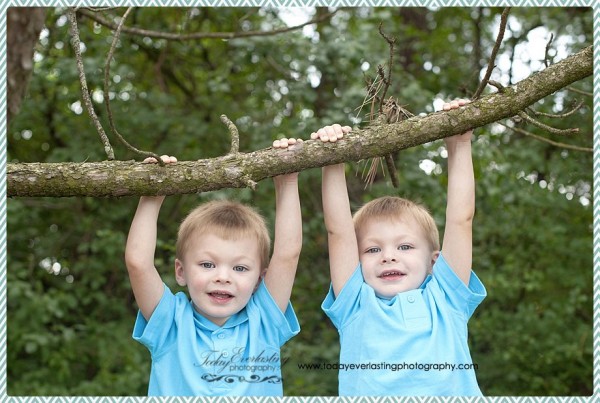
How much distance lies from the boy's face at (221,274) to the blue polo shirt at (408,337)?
271 mm

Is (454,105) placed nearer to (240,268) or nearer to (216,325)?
(240,268)

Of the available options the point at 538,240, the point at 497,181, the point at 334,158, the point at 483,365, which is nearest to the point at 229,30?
the point at 497,181

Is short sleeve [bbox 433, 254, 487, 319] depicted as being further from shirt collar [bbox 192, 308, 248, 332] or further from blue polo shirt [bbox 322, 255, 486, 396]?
shirt collar [bbox 192, 308, 248, 332]

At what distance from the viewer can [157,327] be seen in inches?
99.3

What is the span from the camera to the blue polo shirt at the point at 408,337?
2.41 meters

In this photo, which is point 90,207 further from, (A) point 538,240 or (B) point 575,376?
(B) point 575,376

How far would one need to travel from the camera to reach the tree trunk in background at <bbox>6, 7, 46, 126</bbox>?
10.8 ft

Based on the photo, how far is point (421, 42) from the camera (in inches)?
222

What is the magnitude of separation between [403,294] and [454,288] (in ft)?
0.52

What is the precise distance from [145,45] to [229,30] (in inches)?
23.5

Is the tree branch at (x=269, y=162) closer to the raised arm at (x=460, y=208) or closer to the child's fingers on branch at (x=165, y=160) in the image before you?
the child's fingers on branch at (x=165, y=160)

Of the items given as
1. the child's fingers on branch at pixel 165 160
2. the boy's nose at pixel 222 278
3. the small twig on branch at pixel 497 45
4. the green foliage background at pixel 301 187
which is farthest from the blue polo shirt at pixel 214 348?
the green foliage background at pixel 301 187

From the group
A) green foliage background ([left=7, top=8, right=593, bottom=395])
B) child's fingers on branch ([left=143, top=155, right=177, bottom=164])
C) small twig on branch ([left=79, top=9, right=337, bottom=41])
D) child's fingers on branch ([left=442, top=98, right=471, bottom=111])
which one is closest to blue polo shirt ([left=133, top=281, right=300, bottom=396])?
child's fingers on branch ([left=143, top=155, right=177, bottom=164])

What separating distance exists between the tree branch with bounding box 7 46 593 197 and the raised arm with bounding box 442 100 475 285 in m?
0.16
